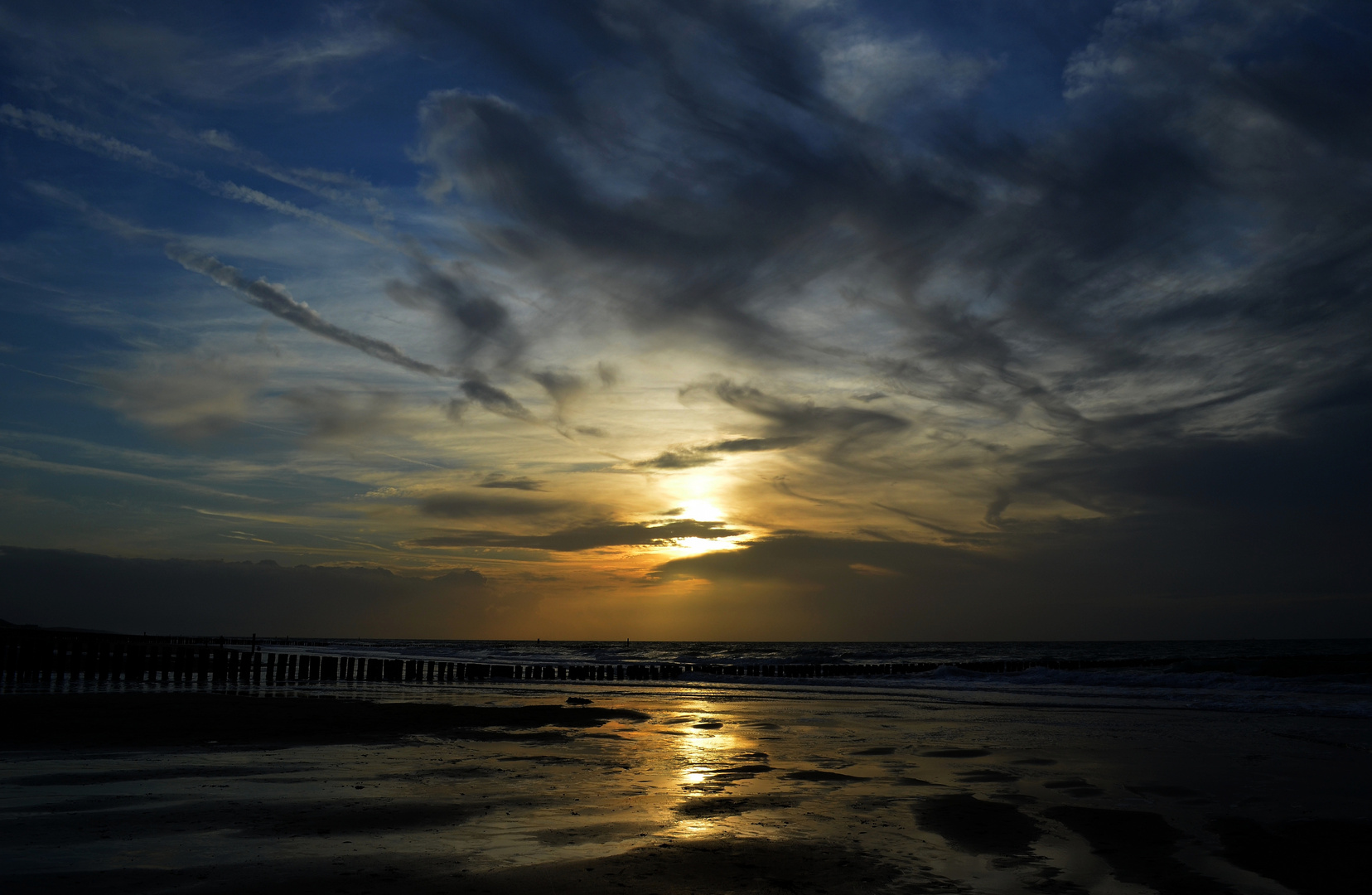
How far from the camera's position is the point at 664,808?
9.09 meters

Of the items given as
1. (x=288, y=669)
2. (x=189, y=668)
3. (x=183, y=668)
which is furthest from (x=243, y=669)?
(x=189, y=668)

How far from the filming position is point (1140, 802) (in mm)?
10094

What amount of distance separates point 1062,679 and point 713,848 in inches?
1572

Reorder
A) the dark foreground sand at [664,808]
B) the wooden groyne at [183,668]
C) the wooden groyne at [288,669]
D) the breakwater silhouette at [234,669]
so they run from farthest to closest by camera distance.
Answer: the wooden groyne at [288,669] → the breakwater silhouette at [234,669] → the wooden groyne at [183,668] → the dark foreground sand at [664,808]

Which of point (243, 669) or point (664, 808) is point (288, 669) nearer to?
point (243, 669)

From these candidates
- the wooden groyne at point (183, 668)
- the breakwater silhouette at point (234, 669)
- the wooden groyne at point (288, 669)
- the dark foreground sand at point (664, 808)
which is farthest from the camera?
the wooden groyne at point (288, 669)

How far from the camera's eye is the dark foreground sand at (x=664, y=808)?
21.5ft

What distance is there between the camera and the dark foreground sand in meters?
6.54

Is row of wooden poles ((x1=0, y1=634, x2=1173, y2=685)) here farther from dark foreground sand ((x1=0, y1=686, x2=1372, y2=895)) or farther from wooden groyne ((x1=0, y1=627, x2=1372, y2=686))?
dark foreground sand ((x1=0, y1=686, x2=1372, y2=895))

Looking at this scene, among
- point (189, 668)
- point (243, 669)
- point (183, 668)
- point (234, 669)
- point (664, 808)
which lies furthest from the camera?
point (243, 669)

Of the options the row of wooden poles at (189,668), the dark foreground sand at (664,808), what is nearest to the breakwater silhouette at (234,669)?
the row of wooden poles at (189,668)

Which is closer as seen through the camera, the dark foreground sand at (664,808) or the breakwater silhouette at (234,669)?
the dark foreground sand at (664,808)

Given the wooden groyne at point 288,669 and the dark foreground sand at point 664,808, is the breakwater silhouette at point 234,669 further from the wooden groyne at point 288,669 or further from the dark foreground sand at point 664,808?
the dark foreground sand at point 664,808

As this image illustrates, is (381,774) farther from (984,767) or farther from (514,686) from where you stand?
(514,686)
